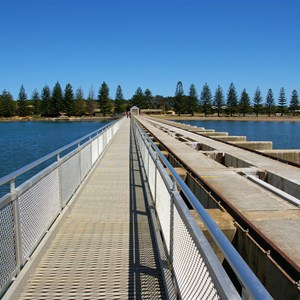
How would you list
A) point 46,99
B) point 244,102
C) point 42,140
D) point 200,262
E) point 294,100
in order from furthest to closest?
point 46,99 → point 244,102 → point 294,100 → point 42,140 → point 200,262

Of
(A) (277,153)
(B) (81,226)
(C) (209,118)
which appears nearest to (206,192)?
(B) (81,226)

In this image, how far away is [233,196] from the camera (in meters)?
7.69

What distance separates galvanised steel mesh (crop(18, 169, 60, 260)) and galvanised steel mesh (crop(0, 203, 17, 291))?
0.32 m

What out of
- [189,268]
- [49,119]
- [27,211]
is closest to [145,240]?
[27,211]

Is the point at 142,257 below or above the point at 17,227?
below

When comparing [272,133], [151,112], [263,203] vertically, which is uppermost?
[151,112]

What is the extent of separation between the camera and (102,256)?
17.0 ft

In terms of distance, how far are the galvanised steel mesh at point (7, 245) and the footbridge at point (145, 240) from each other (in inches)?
0.4

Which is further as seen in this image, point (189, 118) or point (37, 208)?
point (189, 118)

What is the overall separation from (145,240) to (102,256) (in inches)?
34.0

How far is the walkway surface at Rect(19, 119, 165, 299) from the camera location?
4.18 meters

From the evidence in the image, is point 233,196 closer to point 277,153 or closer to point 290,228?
point 290,228

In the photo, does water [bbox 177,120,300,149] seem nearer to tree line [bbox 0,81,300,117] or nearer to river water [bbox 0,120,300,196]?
river water [bbox 0,120,300,196]

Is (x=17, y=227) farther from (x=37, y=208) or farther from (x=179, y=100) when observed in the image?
(x=179, y=100)
